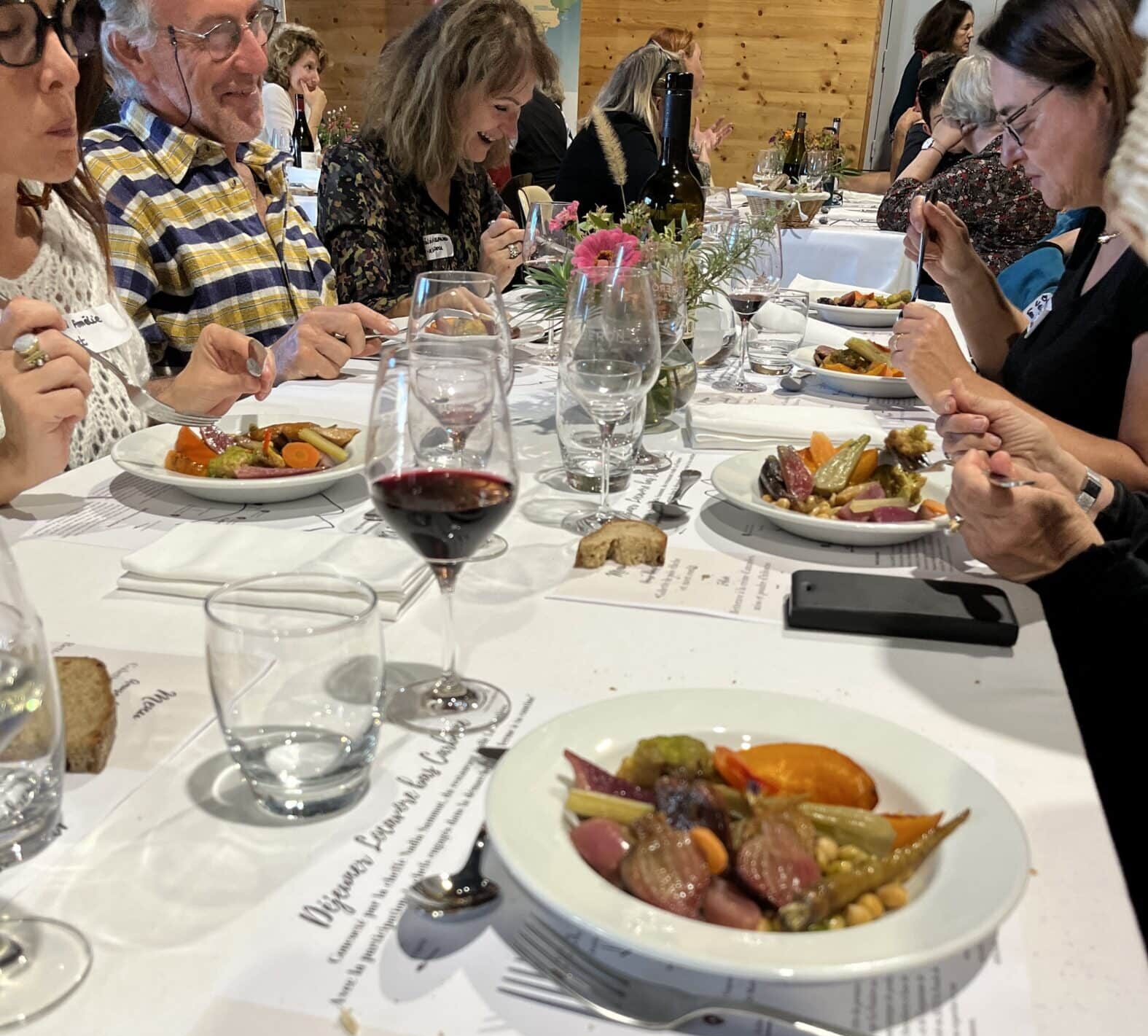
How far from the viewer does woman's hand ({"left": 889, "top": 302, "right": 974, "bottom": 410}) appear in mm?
1588

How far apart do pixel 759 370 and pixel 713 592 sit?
1027mm

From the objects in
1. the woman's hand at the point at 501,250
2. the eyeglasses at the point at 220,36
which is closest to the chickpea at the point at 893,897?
the eyeglasses at the point at 220,36

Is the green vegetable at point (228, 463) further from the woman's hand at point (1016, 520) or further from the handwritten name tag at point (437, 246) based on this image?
the handwritten name tag at point (437, 246)

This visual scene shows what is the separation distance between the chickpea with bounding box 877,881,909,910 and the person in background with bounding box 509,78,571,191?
4.15 meters

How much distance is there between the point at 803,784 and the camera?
0.61m

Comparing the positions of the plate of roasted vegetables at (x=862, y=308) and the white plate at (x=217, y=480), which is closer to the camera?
the white plate at (x=217, y=480)

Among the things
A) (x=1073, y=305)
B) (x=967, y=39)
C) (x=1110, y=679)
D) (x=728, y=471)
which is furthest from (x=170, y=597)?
(x=967, y=39)

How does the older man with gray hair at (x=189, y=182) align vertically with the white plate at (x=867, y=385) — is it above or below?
above

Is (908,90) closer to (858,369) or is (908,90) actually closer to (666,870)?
(858,369)

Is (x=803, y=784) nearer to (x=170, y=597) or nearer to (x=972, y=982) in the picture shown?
(x=972, y=982)

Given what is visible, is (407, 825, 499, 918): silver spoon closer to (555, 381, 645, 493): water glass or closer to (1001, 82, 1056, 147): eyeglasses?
(555, 381, 645, 493): water glass

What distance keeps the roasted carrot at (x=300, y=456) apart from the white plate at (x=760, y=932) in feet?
2.08

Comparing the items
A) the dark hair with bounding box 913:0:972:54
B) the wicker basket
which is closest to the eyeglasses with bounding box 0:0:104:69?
the wicker basket

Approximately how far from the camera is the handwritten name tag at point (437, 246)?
2.50 metres
